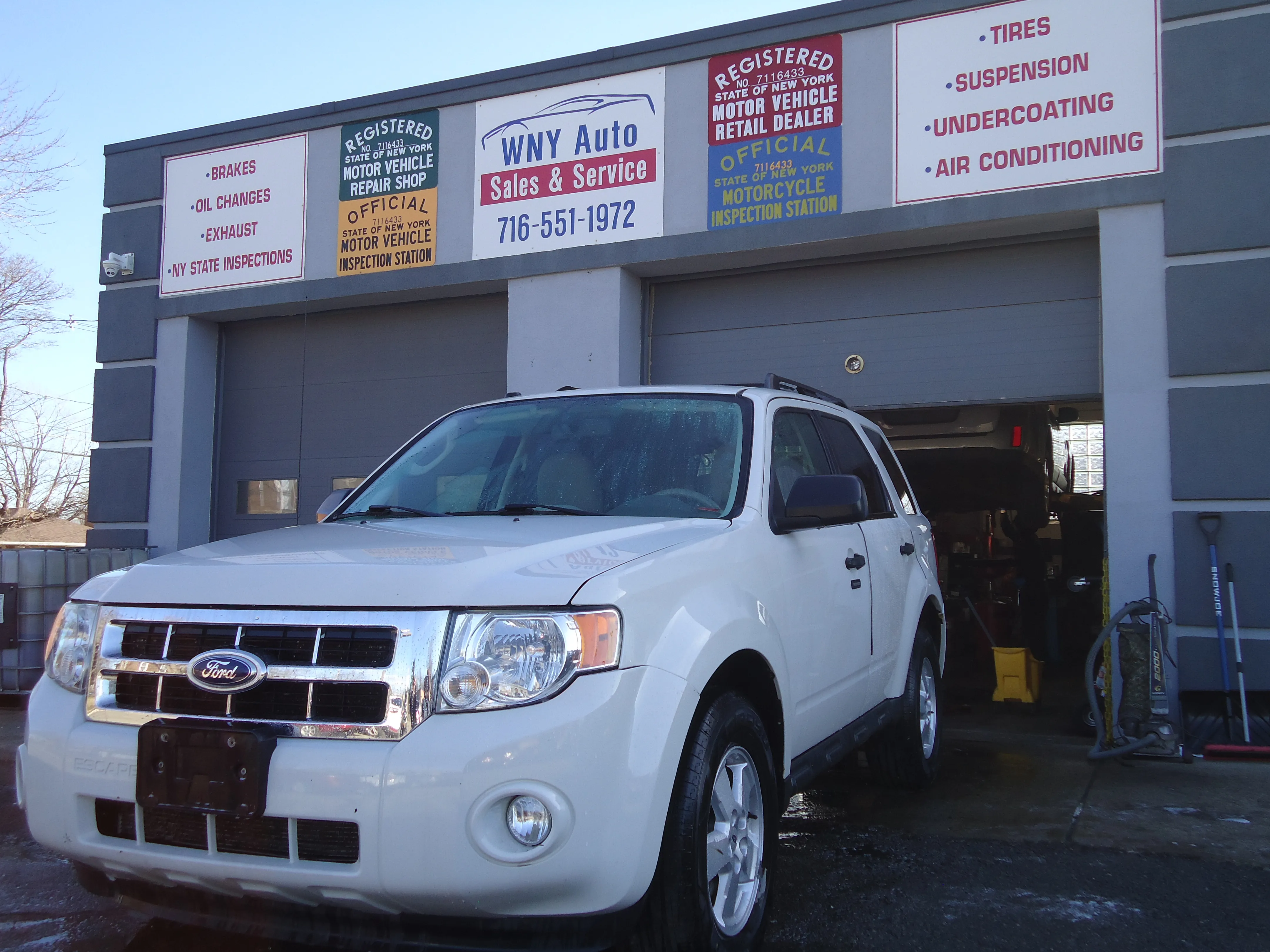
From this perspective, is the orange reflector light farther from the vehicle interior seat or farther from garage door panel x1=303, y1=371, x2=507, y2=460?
garage door panel x1=303, y1=371, x2=507, y2=460

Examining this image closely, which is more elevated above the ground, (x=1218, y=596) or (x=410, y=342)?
(x=410, y=342)

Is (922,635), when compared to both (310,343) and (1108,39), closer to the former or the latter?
(1108,39)

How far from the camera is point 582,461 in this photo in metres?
4.04

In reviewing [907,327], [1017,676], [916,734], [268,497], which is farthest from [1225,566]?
[268,497]

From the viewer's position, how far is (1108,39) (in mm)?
7391

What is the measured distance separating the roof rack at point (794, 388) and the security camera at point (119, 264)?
27.8 feet

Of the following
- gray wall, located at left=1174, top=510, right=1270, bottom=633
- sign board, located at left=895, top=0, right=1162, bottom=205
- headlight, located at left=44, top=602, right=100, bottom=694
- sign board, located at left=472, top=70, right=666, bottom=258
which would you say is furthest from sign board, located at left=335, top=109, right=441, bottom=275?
headlight, located at left=44, top=602, right=100, bottom=694

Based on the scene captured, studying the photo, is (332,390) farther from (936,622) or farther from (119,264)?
(936,622)

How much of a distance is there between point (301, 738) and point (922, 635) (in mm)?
3763

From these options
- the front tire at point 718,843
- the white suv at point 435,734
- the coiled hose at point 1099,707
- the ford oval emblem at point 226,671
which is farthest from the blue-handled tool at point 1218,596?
the ford oval emblem at point 226,671

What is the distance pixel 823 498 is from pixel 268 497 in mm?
8312

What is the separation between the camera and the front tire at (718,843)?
2.68 m

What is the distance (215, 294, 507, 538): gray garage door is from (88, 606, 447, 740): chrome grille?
6844 millimetres

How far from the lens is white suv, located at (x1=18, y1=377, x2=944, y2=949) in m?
2.45
